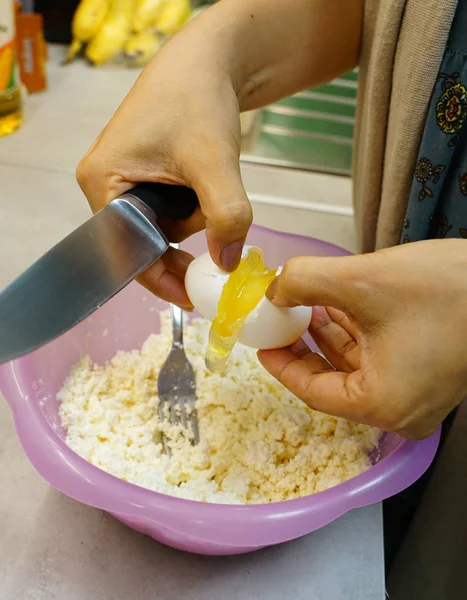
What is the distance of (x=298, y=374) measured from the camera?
0.65 m

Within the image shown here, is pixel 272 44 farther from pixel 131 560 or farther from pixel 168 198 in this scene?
pixel 131 560

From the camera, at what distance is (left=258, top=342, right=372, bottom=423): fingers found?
0.56 meters

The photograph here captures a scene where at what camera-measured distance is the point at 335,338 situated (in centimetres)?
74

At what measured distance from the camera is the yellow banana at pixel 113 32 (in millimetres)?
1570

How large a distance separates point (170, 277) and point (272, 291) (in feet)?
0.56

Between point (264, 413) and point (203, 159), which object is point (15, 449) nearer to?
point (264, 413)

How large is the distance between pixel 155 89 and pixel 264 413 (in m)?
0.41

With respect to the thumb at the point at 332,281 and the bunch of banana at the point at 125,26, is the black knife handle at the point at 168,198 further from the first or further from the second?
the bunch of banana at the point at 125,26

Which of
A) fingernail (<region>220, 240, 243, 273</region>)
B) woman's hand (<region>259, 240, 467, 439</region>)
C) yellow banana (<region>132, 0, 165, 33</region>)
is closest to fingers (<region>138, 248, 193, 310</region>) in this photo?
fingernail (<region>220, 240, 243, 273</region>)

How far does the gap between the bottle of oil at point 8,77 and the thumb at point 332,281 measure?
963 mm

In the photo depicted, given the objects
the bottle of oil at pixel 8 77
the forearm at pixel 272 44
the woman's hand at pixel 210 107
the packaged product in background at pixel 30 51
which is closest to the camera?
the woman's hand at pixel 210 107

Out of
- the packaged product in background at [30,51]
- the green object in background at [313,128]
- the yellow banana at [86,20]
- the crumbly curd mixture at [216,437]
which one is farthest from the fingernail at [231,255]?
the yellow banana at [86,20]

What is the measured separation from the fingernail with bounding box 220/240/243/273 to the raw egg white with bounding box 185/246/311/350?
0.02 meters

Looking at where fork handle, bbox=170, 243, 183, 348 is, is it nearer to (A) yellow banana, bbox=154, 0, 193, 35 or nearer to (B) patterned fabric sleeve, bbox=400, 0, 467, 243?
(B) patterned fabric sleeve, bbox=400, 0, 467, 243
